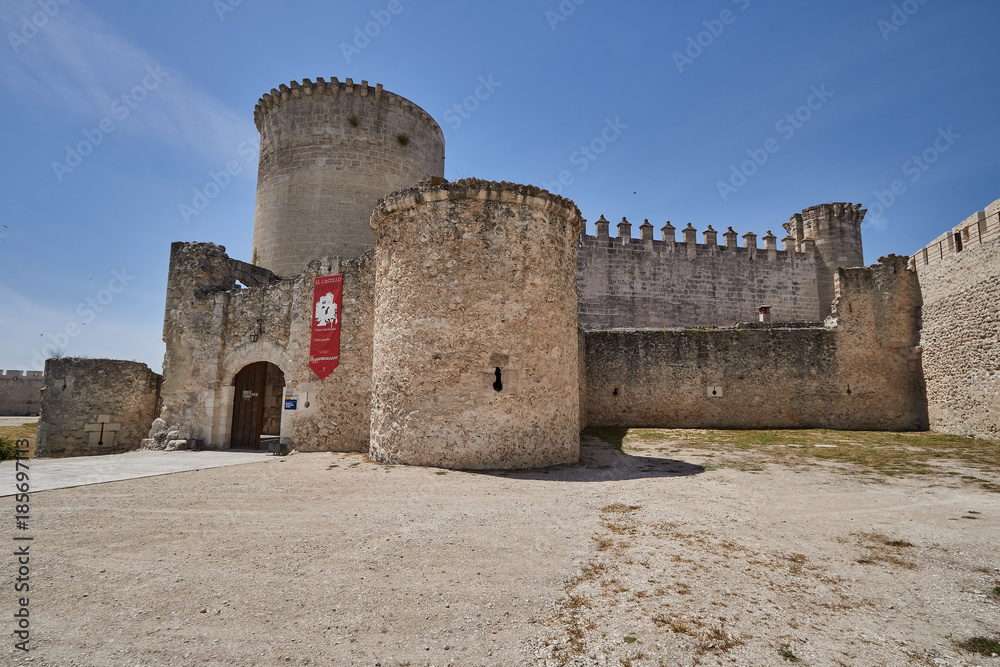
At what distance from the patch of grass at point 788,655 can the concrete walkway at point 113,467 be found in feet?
22.5

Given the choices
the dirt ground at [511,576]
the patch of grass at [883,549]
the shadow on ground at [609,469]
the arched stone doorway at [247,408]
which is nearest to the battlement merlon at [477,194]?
the shadow on ground at [609,469]

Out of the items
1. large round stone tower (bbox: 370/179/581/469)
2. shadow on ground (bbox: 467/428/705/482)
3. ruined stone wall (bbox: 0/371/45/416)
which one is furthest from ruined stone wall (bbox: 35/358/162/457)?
ruined stone wall (bbox: 0/371/45/416)

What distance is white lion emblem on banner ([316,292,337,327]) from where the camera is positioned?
31.7ft

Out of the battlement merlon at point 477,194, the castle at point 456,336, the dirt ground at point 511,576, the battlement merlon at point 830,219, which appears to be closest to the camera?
the dirt ground at point 511,576

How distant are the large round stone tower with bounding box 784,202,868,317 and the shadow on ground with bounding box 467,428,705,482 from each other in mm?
19924

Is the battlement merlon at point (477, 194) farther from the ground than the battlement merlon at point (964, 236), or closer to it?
closer to it

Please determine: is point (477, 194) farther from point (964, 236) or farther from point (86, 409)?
point (964, 236)

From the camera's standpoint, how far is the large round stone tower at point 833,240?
77.0 ft

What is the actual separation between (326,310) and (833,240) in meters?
23.8

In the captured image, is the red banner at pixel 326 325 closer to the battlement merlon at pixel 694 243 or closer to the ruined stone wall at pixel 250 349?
the ruined stone wall at pixel 250 349

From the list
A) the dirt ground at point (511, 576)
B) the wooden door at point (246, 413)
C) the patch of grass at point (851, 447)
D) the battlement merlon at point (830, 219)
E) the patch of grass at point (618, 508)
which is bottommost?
the dirt ground at point (511, 576)

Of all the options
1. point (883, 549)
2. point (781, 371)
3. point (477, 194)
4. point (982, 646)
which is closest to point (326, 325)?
point (477, 194)

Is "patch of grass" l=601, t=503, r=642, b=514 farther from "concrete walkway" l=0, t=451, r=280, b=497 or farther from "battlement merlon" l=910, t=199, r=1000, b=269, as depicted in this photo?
"battlement merlon" l=910, t=199, r=1000, b=269

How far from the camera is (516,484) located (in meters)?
6.20
